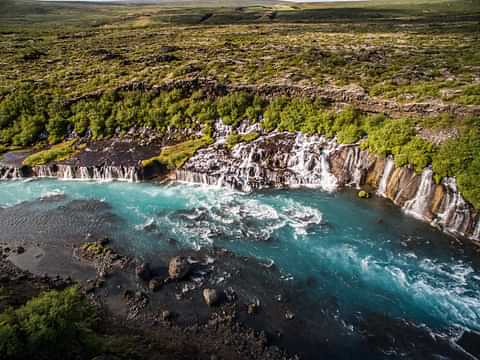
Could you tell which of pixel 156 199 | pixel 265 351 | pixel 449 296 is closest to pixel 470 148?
pixel 449 296

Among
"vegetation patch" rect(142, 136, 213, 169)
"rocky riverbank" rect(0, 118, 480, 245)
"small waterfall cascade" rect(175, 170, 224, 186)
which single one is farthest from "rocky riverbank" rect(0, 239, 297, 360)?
"vegetation patch" rect(142, 136, 213, 169)

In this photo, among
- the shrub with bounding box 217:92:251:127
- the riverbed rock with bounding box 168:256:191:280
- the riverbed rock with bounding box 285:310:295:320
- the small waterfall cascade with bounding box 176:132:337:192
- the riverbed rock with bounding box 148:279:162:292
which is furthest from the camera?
the shrub with bounding box 217:92:251:127

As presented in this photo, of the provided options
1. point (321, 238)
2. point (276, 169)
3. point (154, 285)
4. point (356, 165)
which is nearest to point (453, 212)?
point (356, 165)

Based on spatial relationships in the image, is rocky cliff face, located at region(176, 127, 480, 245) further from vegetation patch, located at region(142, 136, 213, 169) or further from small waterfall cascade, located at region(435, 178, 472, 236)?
vegetation patch, located at region(142, 136, 213, 169)

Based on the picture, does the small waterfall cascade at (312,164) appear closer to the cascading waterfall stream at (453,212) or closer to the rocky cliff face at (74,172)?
the cascading waterfall stream at (453,212)

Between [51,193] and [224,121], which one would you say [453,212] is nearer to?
[224,121]

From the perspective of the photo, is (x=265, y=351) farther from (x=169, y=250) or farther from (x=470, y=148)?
(x=470, y=148)

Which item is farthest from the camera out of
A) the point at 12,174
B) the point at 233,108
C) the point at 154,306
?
the point at 233,108

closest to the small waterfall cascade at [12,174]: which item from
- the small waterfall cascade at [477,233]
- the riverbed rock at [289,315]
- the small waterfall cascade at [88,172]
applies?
the small waterfall cascade at [88,172]
